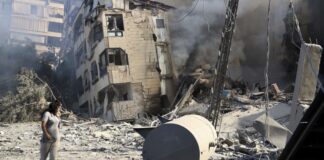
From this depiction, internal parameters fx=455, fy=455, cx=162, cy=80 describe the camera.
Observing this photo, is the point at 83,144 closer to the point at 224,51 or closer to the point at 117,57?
the point at 224,51

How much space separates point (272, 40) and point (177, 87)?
6.62m

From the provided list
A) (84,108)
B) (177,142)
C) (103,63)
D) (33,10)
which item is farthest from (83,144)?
(33,10)

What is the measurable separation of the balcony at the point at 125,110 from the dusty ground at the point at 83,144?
7.39 metres

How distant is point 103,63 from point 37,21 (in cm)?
3255

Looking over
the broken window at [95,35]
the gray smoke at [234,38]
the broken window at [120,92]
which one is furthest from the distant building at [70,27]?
the broken window at [120,92]

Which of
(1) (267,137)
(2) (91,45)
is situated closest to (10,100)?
(2) (91,45)

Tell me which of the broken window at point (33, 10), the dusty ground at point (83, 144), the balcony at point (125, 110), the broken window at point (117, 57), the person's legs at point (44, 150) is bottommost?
the balcony at point (125, 110)

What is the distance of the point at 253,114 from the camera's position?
18.2 metres

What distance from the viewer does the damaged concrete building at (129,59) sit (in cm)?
2567

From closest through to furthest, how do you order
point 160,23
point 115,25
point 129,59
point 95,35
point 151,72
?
point 129,59 → point 115,25 → point 151,72 → point 95,35 → point 160,23

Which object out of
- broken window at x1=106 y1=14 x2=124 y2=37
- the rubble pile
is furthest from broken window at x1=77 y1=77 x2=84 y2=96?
broken window at x1=106 y1=14 x2=124 y2=37

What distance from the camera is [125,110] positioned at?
25312mm

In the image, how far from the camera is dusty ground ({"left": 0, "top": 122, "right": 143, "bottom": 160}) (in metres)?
11.1

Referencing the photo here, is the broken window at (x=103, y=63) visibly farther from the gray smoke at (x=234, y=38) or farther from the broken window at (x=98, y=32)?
the gray smoke at (x=234, y=38)
